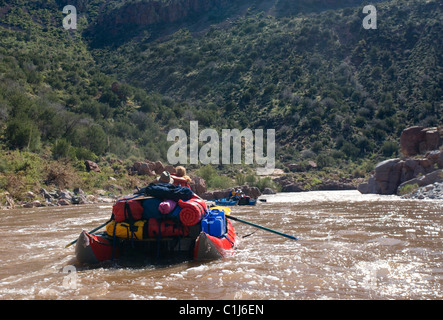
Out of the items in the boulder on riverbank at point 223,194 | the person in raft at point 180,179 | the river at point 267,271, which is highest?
the person in raft at point 180,179

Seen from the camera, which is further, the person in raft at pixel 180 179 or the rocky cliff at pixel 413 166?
the rocky cliff at pixel 413 166

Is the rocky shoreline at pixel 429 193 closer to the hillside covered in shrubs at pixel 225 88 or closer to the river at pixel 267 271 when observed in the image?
the river at pixel 267 271

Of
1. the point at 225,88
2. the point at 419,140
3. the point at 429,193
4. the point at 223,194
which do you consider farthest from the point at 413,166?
the point at 225,88

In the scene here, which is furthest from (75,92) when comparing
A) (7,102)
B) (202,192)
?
(202,192)

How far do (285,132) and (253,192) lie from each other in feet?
57.4

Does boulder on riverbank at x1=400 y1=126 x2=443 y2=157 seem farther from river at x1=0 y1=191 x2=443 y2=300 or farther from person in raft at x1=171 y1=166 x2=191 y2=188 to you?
person in raft at x1=171 y1=166 x2=191 y2=188

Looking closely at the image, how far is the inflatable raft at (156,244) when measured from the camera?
595 cm

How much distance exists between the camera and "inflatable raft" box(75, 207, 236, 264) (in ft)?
19.5

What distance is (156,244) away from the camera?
244 inches

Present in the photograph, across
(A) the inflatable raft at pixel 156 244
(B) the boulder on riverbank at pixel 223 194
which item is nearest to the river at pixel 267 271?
(A) the inflatable raft at pixel 156 244

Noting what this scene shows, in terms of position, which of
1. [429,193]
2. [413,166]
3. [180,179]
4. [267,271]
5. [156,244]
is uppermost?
[180,179]

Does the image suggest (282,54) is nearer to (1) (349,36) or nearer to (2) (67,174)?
(1) (349,36)

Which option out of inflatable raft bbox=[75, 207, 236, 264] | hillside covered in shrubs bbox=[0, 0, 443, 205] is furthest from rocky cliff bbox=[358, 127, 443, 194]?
inflatable raft bbox=[75, 207, 236, 264]

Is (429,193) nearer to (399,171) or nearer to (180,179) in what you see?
(399,171)
